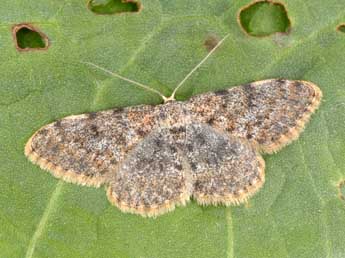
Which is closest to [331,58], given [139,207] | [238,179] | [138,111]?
[238,179]

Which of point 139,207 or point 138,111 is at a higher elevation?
point 138,111

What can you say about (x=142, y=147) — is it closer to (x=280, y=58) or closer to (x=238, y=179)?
(x=238, y=179)

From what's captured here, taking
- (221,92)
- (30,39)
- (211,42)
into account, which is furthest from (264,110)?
(30,39)

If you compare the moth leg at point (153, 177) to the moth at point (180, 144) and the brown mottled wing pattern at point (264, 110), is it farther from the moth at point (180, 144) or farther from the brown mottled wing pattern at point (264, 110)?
the brown mottled wing pattern at point (264, 110)

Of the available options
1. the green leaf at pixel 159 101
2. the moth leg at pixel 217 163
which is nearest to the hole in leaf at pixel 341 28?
the green leaf at pixel 159 101

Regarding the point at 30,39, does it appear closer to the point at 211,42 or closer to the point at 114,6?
the point at 114,6

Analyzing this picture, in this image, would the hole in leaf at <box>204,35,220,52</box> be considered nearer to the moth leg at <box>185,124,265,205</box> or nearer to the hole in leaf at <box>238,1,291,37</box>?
the hole in leaf at <box>238,1,291,37</box>
